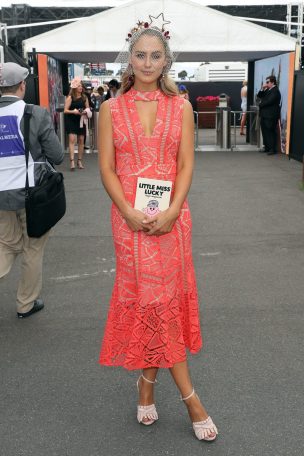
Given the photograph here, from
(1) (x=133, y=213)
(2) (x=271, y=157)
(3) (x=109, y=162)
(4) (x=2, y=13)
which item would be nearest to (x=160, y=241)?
(1) (x=133, y=213)

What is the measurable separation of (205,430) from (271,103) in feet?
42.8

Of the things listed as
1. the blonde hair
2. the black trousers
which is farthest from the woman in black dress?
the blonde hair

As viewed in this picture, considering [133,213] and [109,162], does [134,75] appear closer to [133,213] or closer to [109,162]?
[109,162]

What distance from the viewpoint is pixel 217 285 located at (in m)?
5.25

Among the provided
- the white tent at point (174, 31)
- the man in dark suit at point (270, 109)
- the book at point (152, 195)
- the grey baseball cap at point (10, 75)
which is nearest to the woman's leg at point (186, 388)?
the book at point (152, 195)

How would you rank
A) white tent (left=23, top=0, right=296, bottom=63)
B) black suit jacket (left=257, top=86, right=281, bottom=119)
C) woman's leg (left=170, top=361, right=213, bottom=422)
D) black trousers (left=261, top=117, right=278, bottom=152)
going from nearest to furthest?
woman's leg (left=170, top=361, right=213, bottom=422)
white tent (left=23, top=0, right=296, bottom=63)
black suit jacket (left=257, top=86, right=281, bottom=119)
black trousers (left=261, top=117, right=278, bottom=152)

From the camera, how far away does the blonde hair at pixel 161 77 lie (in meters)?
2.74

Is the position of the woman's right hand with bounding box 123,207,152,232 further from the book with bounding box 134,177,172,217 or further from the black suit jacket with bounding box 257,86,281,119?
the black suit jacket with bounding box 257,86,281,119

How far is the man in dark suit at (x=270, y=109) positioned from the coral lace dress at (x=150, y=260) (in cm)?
1272

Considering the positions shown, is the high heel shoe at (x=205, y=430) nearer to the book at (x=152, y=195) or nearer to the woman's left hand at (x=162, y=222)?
the woman's left hand at (x=162, y=222)

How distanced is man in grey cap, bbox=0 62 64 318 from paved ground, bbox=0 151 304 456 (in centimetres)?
54

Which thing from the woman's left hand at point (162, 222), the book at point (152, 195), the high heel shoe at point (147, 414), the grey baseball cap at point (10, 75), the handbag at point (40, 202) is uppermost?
the grey baseball cap at point (10, 75)

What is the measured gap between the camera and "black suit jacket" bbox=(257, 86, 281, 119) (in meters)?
14.9

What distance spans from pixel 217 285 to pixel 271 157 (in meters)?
10.1
